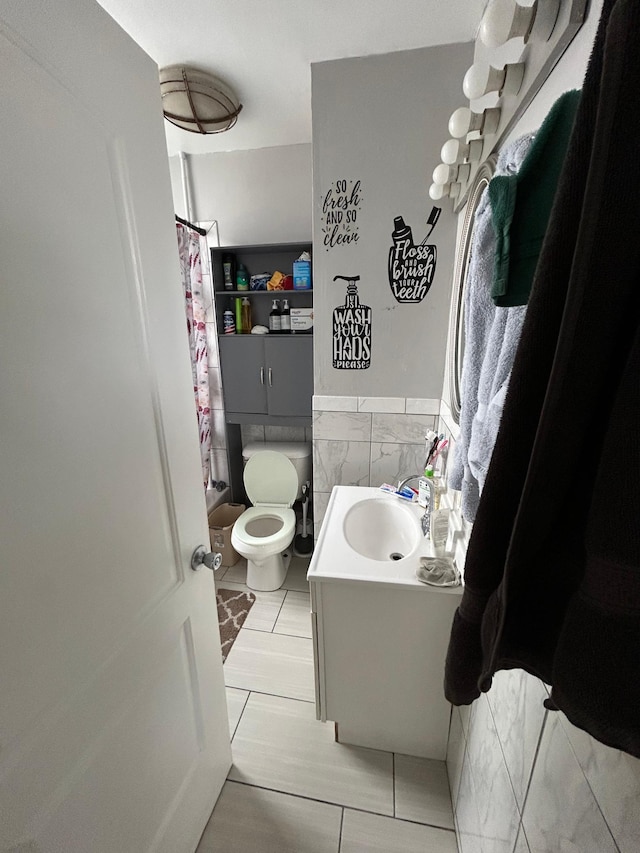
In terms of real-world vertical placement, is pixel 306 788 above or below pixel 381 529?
below

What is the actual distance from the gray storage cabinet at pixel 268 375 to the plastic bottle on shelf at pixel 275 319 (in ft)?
0.32

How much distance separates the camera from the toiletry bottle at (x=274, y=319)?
2104 millimetres

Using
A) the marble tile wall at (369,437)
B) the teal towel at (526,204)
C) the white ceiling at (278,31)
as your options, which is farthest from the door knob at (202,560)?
the white ceiling at (278,31)

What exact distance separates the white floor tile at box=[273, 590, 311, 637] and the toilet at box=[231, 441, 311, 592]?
135mm

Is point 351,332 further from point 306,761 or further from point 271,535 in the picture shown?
point 306,761

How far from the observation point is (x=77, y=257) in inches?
22.6

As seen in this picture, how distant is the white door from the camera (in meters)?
0.50

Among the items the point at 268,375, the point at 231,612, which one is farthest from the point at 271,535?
the point at 268,375

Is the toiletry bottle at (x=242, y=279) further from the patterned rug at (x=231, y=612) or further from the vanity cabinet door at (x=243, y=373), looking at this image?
the patterned rug at (x=231, y=612)

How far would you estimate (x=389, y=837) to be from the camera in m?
1.09

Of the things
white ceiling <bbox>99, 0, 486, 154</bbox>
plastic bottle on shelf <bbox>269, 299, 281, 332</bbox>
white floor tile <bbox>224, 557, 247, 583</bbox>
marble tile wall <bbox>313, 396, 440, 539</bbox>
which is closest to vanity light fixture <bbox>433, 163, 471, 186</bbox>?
white ceiling <bbox>99, 0, 486, 154</bbox>

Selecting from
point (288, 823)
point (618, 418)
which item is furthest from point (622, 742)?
point (288, 823)

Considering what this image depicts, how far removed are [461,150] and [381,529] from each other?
136 centimetres

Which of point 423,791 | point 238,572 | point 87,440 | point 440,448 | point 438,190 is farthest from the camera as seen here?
point 238,572
